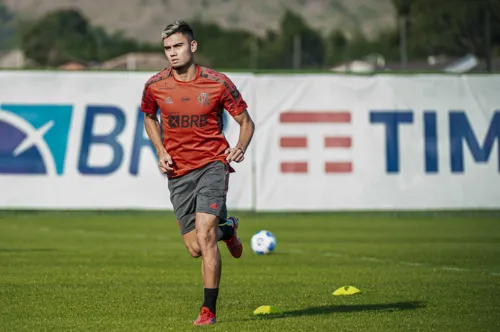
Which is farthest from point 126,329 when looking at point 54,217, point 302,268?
point 54,217

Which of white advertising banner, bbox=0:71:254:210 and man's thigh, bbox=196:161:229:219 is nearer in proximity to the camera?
man's thigh, bbox=196:161:229:219

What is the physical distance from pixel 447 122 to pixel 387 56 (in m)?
97.3

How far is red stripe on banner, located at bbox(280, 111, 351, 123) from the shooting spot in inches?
932

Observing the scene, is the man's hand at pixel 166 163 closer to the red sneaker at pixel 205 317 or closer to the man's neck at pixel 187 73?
the man's neck at pixel 187 73

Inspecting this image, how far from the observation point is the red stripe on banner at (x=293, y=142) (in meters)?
23.6

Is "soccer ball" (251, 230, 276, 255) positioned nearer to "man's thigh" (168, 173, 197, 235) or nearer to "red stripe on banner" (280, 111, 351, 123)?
"man's thigh" (168, 173, 197, 235)

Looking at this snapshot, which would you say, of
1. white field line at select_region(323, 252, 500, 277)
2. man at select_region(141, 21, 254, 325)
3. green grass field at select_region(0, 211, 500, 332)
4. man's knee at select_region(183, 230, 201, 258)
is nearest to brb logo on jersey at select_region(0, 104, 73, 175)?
green grass field at select_region(0, 211, 500, 332)

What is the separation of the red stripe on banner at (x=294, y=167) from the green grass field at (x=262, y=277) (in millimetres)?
1101

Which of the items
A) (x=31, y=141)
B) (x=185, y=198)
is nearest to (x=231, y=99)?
(x=185, y=198)

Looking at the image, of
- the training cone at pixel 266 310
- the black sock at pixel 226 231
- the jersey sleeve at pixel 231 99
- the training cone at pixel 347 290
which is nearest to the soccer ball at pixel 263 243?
the training cone at pixel 347 290

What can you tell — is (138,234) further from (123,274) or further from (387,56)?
(387,56)

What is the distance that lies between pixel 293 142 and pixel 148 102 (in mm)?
13200

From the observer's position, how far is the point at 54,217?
2359 cm

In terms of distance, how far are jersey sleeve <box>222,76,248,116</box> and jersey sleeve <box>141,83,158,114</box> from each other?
656 millimetres
